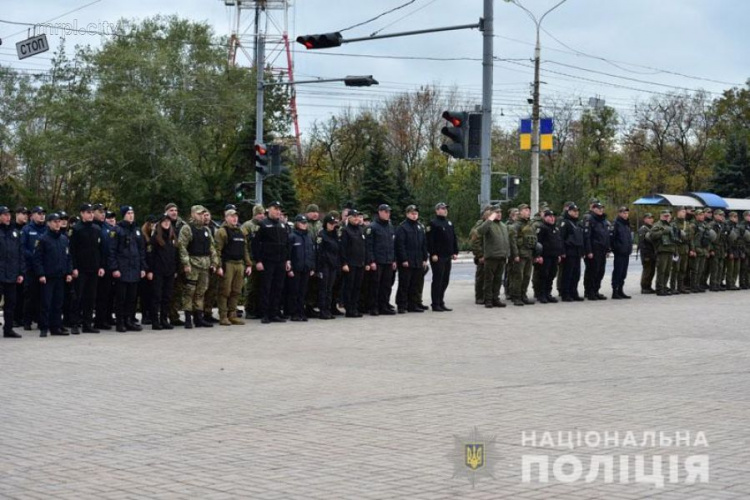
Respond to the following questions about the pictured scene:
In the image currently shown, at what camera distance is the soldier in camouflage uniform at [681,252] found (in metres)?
28.0

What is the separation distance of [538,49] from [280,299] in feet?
86.7

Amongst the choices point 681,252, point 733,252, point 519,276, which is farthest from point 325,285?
point 733,252

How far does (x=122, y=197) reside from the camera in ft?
220

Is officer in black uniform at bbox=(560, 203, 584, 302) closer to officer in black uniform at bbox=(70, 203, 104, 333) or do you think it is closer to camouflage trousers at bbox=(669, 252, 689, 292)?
camouflage trousers at bbox=(669, 252, 689, 292)

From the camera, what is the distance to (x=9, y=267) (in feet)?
57.6

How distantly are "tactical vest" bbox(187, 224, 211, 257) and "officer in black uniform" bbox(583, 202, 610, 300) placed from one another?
396 inches

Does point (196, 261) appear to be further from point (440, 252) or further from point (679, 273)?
point (679, 273)

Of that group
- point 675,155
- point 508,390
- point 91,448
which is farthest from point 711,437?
point 675,155

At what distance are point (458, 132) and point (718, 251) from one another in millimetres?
9437

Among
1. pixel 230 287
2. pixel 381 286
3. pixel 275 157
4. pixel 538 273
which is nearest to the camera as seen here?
pixel 230 287

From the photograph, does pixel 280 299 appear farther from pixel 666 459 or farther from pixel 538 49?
pixel 538 49

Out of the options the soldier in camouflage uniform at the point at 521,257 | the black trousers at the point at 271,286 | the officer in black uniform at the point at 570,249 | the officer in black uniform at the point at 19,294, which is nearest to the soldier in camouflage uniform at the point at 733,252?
the officer in black uniform at the point at 570,249

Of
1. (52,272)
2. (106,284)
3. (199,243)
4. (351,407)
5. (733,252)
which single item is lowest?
(351,407)

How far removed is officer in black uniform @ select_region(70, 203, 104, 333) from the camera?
1833 centimetres
